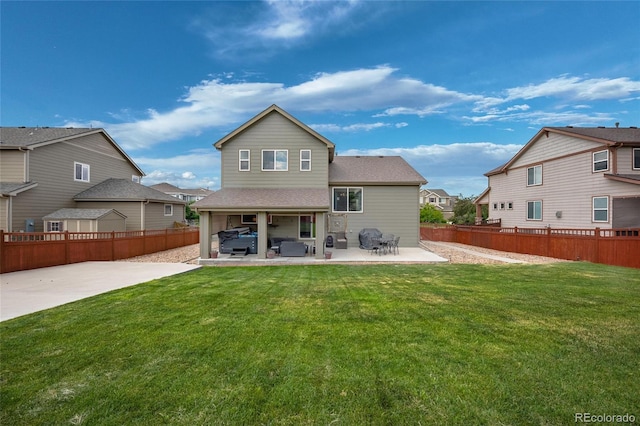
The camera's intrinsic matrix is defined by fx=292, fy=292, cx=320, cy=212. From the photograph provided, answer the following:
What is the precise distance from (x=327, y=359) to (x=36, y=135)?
24.3m

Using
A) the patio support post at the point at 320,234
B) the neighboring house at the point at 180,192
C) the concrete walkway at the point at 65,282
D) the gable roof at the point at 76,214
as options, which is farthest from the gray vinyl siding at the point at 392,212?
the neighboring house at the point at 180,192

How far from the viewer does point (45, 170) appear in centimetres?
1766

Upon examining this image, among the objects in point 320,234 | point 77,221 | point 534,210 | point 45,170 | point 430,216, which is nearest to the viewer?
point 320,234

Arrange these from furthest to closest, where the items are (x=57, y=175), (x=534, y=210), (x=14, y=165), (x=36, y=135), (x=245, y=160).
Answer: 1. (x=534, y=210)
2. (x=36, y=135)
3. (x=57, y=175)
4. (x=14, y=165)
5. (x=245, y=160)

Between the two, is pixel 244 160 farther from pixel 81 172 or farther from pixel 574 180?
pixel 574 180

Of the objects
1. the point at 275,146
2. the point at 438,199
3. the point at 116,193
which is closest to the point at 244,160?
the point at 275,146

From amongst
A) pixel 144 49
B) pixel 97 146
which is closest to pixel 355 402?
pixel 144 49

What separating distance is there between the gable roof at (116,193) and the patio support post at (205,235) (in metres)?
9.21

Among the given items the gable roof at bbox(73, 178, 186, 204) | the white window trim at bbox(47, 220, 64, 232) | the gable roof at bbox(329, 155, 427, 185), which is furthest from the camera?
the gable roof at bbox(73, 178, 186, 204)

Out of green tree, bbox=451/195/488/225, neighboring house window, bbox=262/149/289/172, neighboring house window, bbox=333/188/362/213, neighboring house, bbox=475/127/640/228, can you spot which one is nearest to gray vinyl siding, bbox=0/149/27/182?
neighboring house window, bbox=262/149/289/172

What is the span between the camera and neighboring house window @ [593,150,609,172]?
16.1 meters

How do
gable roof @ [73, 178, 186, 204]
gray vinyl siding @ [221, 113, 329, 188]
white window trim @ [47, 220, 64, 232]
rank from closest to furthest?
1. gray vinyl siding @ [221, 113, 329, 188]
2. white window trim @ [47, 220, 64, 232]
3. gable roof @ [73, 178, 186, 204]

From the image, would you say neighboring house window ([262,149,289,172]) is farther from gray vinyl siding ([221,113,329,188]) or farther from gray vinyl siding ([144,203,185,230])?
gray vinyl siding ([144,203,185,230])

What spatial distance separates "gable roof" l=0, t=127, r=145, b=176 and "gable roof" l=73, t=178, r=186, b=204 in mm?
3573
